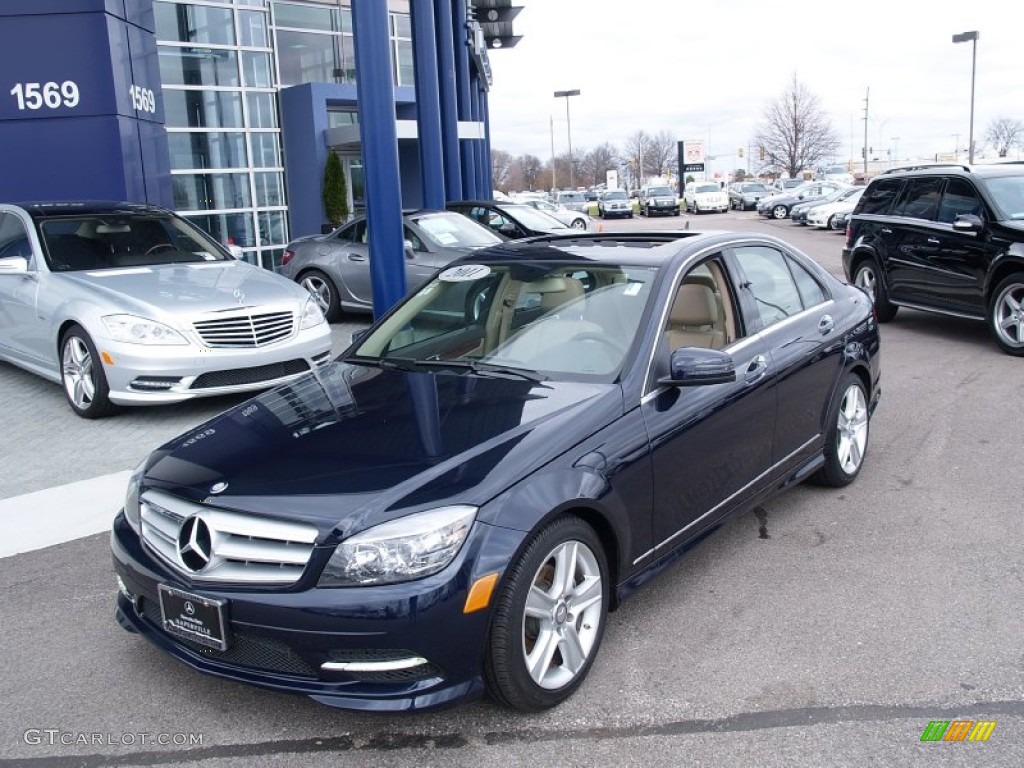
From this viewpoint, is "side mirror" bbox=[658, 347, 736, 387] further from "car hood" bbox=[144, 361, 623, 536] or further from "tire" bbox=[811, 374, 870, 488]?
"tire" bbox=[811, 374, 870, 488]

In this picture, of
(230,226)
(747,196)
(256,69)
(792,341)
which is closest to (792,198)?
(747,196)

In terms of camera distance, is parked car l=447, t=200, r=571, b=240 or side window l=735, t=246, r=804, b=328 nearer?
side window l=735, t=246, r=804, b=328

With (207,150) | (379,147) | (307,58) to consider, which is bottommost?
(379,147)

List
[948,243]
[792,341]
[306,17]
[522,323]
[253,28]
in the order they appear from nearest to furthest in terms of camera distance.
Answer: [522,323], [792,341], [948,243], [253,28], [306,17]

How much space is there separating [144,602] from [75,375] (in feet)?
14.9

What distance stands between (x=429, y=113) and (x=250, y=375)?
29.4 ft

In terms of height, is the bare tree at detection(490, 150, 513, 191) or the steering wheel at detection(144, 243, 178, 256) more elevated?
the bare tree at detection(490, 150, 513, 191)

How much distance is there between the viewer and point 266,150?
22688mm

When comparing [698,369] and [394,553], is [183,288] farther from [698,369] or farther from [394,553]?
[394,553]

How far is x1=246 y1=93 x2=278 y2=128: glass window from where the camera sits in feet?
71.9

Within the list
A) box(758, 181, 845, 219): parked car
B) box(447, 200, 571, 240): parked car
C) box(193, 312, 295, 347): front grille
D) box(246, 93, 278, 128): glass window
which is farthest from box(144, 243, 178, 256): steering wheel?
box(758, 181, 845, 219): parked car

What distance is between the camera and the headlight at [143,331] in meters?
6.95

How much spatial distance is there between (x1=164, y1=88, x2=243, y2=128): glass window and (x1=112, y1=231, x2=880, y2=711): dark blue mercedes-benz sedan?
1668cm

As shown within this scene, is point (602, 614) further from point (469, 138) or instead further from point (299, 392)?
point (469, 138)
